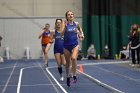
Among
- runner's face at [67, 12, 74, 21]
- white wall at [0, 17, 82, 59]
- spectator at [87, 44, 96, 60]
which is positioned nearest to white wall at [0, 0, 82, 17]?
white wall at [0, 17, 82, 59]

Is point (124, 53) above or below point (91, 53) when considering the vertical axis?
above

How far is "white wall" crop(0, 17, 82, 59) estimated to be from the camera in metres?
30.1

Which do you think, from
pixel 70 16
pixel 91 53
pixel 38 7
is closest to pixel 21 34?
pixel 38 7

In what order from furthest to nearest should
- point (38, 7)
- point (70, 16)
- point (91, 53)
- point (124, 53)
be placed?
point (38, 7) < point (91, 53) < point (124, 53) < point (70, 16)

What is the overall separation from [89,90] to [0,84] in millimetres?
3048

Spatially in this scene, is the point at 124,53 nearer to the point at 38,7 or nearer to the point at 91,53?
the point at 91,53

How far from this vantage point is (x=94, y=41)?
30531 mm

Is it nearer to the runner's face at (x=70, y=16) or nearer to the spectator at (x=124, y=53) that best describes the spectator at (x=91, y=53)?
the spectator at (x=124, y=53)

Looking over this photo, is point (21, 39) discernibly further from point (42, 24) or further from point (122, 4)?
point (122, 4)

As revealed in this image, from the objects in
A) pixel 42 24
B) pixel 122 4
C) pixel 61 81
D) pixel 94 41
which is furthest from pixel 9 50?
pixel 61 81

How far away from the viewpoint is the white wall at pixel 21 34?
98.7ft

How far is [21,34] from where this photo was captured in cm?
3022

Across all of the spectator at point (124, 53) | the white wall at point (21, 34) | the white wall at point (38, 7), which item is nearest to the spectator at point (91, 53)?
the spectator at point (124, 53)

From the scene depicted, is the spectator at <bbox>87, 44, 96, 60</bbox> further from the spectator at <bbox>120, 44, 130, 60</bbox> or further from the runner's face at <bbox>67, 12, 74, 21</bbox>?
the runner's face at <bbox>67, 12, 74, 21</bbox>
